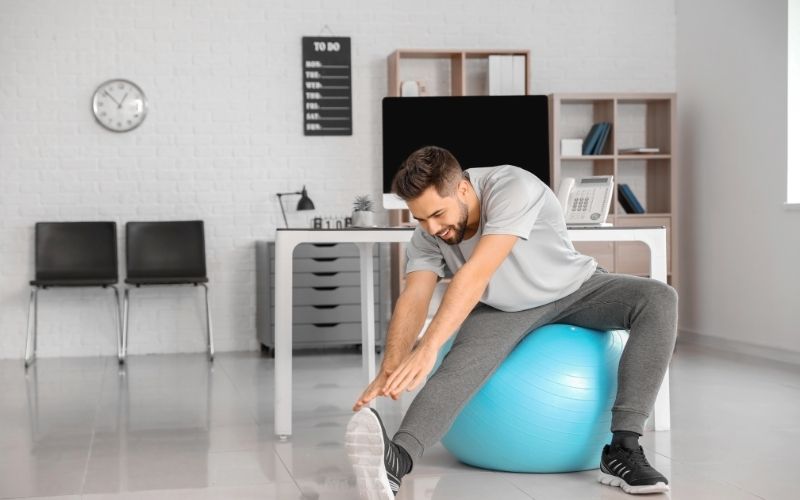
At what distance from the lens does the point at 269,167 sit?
21.4 feet

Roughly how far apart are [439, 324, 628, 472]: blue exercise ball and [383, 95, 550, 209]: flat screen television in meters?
1.42

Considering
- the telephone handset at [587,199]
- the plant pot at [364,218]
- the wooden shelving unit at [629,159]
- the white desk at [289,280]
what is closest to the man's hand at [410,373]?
the white desk at [289,280]

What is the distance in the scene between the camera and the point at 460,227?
2.70 metres

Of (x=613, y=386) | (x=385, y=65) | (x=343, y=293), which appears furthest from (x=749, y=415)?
(x=385, y=65)

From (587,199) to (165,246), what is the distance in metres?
3.18

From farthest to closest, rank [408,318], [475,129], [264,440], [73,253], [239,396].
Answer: [73,253], [239,396], [475,129], [264,440], [408,318]

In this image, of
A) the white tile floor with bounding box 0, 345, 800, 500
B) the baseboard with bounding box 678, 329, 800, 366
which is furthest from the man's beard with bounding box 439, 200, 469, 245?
the baseboard with bounding box 678, 329, 800, 366

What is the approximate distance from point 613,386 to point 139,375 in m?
3.19

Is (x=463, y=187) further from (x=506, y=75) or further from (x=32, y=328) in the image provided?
(x=32, y=328)

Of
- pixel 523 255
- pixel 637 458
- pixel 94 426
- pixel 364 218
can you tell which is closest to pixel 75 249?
pixel 94 426

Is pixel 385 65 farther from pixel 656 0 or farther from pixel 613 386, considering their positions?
pixel 613 386

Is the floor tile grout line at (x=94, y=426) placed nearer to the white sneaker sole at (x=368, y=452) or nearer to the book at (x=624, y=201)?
the white sneaker sole at (x=368, y=452)

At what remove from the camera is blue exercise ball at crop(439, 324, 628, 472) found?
279 centimetres

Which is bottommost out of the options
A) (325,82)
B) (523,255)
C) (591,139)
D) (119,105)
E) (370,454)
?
(370,454)
